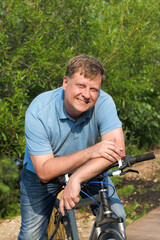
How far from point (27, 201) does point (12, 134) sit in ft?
6.96

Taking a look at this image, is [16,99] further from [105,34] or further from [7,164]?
[105,34]

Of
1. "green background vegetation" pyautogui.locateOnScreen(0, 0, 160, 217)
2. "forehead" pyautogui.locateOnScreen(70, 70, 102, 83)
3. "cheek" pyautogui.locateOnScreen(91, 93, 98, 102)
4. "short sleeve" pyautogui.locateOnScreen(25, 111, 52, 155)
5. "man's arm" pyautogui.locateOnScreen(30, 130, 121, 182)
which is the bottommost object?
"man's arm" pyautogui.locateOnScreen(30, 130, 121, 182)

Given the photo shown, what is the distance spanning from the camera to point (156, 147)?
31.4 ft

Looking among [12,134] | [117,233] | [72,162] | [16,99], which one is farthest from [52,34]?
[117,233]

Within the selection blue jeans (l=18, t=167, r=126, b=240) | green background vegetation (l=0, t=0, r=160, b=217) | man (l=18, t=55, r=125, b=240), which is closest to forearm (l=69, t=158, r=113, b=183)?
man (l=18, t=55, r=125, b=240)

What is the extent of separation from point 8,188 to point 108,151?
3.21 meters

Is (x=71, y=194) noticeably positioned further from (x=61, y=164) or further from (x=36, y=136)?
(x=36, y=136)

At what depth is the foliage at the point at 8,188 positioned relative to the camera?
5.34 meters

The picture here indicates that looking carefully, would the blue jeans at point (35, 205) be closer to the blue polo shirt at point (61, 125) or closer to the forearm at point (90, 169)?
the blue polo shirt at point (61, 125)

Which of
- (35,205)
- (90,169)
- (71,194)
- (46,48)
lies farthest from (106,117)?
(46,48)

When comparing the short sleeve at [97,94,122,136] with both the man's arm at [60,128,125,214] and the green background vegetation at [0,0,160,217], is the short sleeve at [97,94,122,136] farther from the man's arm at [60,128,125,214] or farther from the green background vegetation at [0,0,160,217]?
the green background vegetation at [0,0,160,217]

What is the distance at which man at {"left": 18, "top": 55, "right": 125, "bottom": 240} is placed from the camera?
8.10 feet

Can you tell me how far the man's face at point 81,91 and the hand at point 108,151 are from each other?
0.33m

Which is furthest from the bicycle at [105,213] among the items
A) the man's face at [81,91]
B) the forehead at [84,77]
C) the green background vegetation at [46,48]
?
the green background vegetation at [46,48]
